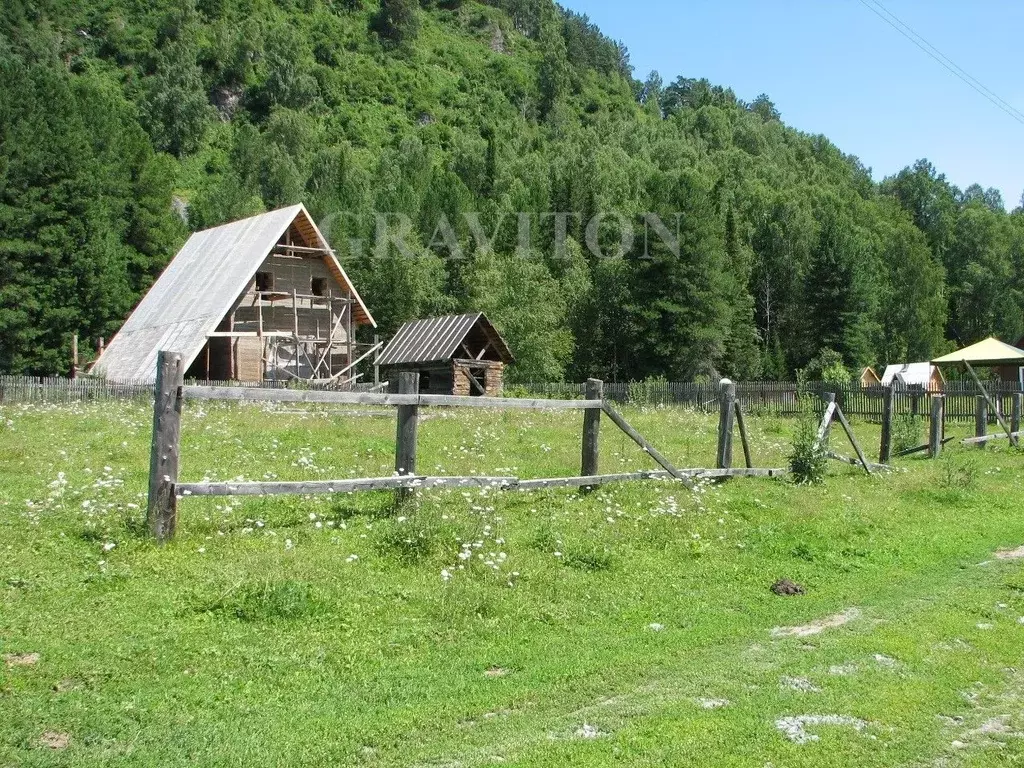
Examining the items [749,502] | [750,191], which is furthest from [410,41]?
Result: [749,502]

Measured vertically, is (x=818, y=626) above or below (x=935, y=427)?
below

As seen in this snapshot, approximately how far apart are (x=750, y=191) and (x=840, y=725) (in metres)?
101

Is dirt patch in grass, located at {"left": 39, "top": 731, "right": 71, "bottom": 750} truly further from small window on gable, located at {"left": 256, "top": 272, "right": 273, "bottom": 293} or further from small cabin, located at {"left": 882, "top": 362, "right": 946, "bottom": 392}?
small cabin, located at {"left": 882, "top": 362, "right": 946, "bottom": 392}

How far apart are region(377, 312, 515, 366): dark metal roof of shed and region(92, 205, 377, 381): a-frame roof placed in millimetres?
4102

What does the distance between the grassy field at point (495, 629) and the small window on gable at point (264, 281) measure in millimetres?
26741

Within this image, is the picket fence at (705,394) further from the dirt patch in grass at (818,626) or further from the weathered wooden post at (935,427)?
the dirt patch in grass at (818,626)

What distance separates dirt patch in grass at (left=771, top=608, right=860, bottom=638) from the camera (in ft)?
22.8

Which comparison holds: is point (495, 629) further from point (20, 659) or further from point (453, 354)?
point (453, 354)

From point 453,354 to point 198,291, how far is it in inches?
429

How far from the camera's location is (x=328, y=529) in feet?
28.4

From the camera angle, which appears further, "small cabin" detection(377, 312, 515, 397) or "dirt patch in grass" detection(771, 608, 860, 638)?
"small cabin" detection(377, 312, 515, 397)

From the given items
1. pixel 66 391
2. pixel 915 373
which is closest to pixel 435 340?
pixel 66 391

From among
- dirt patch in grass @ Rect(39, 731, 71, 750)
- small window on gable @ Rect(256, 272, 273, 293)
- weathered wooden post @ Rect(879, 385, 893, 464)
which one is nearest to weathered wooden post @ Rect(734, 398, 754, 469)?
weathered wooden post @ Rect(879, 385, 893, 464)

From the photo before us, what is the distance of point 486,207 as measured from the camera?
78.2 meters
